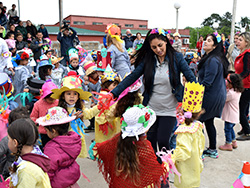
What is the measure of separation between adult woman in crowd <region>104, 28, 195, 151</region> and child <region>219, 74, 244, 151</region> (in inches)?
66.0

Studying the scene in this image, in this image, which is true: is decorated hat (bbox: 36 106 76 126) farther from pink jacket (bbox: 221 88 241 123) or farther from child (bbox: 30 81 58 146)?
pink jacket (bbox: 221 88 241 123)

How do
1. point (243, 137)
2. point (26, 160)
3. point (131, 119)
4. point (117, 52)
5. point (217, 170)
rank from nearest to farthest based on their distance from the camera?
point (26, 160), point (131, 119), point (217, 170), point (243, 137), point (117, 52)

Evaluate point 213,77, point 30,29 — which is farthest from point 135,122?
point 30,29

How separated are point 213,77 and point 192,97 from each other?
1.00 metres

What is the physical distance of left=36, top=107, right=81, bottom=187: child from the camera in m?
2.28

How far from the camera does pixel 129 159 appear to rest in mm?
2207

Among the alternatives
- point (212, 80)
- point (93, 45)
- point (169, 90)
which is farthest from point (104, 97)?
point (93, 45)

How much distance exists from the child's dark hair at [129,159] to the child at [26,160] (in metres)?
0.62

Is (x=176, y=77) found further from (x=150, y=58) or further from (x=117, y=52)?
(x=117, y=52)

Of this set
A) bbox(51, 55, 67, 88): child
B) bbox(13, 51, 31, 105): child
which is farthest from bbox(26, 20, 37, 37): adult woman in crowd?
bbox(13, 51, 31, 105): child

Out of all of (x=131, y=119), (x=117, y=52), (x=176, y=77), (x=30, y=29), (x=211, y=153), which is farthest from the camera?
(x=30, y=29)

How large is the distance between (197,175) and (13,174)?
6.56 ft

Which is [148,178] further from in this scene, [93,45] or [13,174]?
[93,45]

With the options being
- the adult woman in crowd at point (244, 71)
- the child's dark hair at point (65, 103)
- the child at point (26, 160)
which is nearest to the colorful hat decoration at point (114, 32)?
the adult woman in crowd at point (244, 71)
